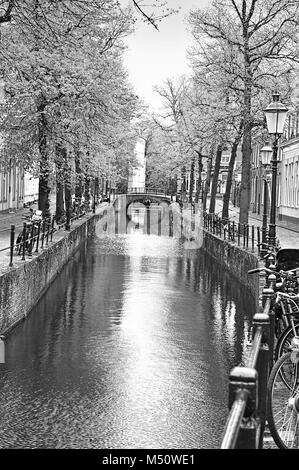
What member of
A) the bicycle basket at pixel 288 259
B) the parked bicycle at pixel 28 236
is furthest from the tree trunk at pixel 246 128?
the bicycle basket at pixel 288 259

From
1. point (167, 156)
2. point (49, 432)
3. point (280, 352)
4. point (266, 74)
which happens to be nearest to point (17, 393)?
point (49, 432)

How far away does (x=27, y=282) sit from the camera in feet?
52.2

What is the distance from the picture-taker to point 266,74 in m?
26.6

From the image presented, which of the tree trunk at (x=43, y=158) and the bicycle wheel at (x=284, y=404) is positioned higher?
the tree trunk at (x=43, y=158)

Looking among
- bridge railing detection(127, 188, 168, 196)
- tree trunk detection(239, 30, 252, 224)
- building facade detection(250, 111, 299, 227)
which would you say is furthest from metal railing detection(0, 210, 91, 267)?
bridge railing detection(127, 188, 168, 196)

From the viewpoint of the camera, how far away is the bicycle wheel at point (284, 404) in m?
5.24

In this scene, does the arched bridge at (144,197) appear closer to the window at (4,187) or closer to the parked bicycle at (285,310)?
the window at (4,187)

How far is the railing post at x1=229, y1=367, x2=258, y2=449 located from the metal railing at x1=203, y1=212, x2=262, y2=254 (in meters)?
16.1

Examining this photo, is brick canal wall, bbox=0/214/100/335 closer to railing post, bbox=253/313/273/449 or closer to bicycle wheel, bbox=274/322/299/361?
bicycle wheel, bbox=274/322/299/361

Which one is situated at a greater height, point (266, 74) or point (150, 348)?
point (266, 74)

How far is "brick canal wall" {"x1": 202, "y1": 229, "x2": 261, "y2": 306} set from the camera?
19344 millimetres

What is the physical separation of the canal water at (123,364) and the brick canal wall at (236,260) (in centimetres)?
49

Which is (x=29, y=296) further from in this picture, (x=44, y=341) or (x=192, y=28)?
(x=192, y=28)

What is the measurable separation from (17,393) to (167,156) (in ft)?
168
